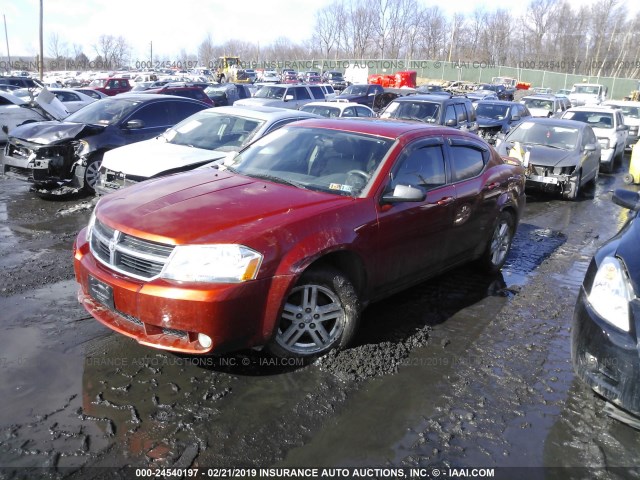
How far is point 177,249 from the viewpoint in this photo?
10.6 ft

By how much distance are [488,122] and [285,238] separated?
14.0 m

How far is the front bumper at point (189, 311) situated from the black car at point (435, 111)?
10.2 meters

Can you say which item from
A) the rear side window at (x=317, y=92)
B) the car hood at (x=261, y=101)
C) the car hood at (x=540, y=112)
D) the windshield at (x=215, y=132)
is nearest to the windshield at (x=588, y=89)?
the car hood at (x=540, y=112)

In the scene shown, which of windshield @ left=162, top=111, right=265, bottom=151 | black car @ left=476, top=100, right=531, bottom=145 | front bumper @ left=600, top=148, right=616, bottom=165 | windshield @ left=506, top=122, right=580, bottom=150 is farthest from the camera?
black car @ left=476, top=100, right=531, bottom=145

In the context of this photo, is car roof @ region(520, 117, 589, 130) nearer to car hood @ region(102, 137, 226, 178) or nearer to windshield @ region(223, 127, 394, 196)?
car hood @ region(102, 137, 226, 178)

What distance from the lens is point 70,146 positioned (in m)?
8.38

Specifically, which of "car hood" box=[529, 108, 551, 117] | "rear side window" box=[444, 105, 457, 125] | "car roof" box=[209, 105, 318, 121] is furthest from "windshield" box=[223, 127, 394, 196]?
"car hood" box=[529, 108, 551, 117]

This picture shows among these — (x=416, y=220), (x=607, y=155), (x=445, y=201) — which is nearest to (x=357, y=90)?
(x=607, y=155)

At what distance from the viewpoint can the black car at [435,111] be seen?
12.8 m

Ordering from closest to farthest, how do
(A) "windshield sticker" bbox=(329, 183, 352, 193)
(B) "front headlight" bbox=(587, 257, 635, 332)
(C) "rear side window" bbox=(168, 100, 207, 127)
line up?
(B) "front headlight" bbox=(587, 257, 635, 332)
(A) "windshield sticker" bbox=(329, 183, 352, 193)
(C) "rear side window" bbox=(168, 100, 207, 127)

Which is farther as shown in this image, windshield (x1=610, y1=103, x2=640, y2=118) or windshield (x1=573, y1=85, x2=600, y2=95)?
windshield (x1=573, y1=85, x2=600, y2=95)

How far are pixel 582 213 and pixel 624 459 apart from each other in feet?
24.7

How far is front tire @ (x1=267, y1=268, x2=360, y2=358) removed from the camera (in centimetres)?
364

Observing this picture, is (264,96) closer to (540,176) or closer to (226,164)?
(540,176)
